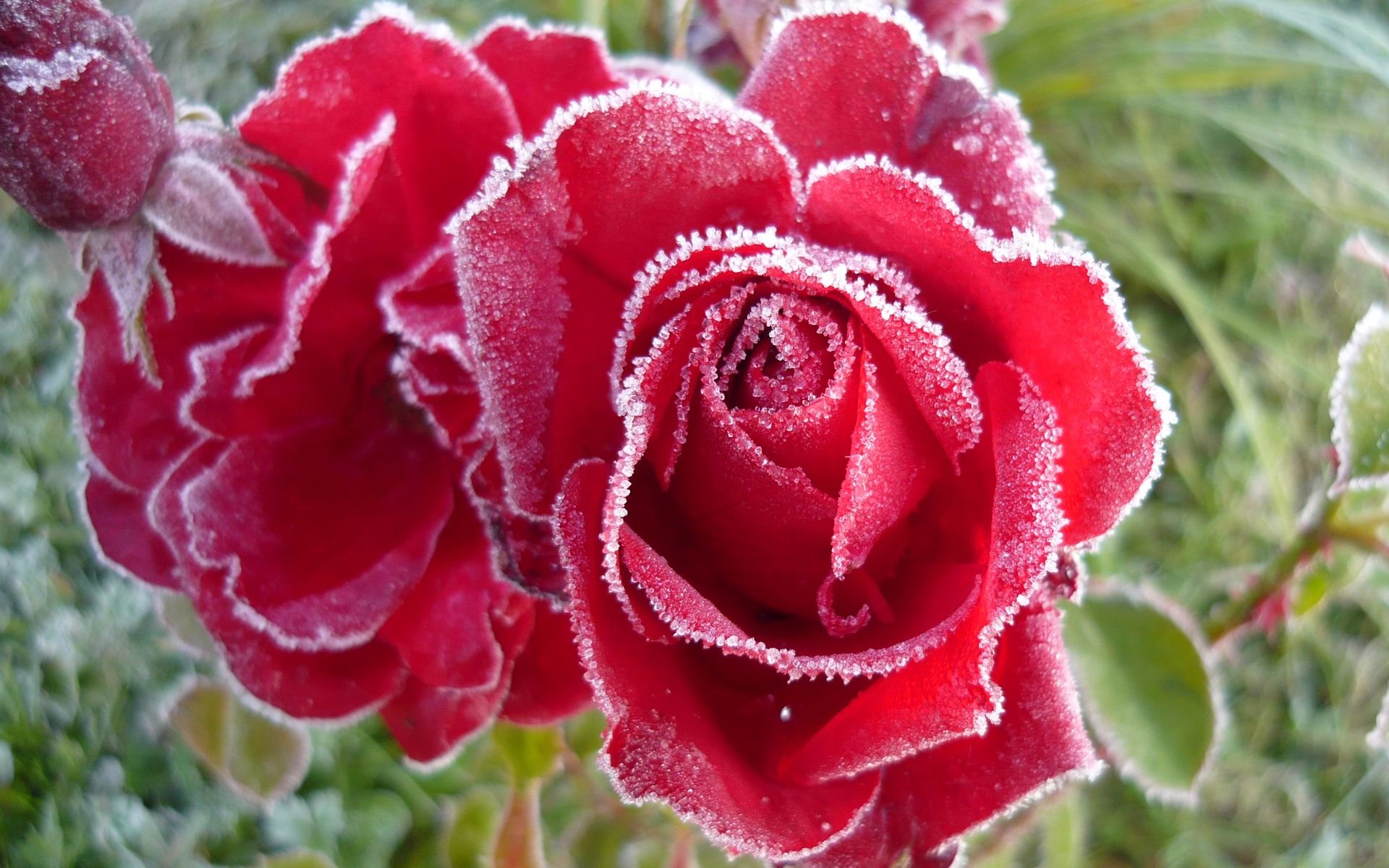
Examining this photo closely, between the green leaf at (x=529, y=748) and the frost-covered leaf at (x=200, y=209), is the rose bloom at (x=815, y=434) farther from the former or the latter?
the green leaf at (x=529, y=748)

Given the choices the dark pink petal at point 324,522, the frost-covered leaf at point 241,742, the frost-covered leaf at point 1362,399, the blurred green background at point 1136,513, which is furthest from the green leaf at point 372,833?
the frost-covered leaf at point 1362,399

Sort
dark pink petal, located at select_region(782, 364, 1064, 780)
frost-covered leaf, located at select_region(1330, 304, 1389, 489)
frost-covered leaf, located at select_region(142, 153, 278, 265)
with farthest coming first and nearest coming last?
1. frost-covered leaf, located at select_region(1330, 304, 1389, 489)
2. frost-covered leaf, located at select_region(142, 153, 278, 265)
3. dark pink petal, located at select_region(782, 364, 1064, 780)

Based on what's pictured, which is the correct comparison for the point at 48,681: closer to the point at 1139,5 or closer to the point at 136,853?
the point at 136,853

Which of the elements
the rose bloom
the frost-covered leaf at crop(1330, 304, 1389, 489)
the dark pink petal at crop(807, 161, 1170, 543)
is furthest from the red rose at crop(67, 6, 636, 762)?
the frost-covered leaf at crop(1330, 304, 1389, 489)

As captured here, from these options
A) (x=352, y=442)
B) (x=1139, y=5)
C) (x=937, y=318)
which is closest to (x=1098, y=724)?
(x=937, y=318)

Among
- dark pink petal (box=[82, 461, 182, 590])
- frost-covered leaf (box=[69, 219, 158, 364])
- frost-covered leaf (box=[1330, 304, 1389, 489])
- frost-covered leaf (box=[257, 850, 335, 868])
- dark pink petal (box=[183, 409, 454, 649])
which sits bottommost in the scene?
frost-covered leaf (box=[257, 850, 335, 868])

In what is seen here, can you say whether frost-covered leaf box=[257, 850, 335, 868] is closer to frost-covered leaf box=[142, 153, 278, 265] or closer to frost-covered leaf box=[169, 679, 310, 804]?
frost-covered leaf box=[169, 679, 310, 804]

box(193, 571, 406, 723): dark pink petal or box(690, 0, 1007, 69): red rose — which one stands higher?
box(690, 0, 1007, 69): red rose
